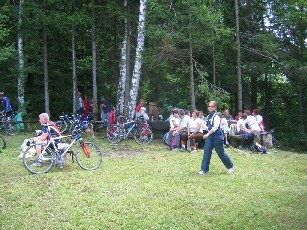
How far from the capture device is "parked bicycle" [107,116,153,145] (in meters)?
15.8

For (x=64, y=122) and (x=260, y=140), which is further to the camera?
(x=64, y=122)

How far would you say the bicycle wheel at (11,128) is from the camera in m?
17.1

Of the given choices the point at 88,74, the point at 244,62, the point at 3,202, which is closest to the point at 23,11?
the point at 88,74

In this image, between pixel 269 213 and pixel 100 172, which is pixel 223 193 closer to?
pixel 269 213

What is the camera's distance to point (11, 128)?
56.5 ft

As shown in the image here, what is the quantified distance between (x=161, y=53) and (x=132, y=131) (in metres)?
3.36

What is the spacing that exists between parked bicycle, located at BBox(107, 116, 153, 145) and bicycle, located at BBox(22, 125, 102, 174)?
536cm

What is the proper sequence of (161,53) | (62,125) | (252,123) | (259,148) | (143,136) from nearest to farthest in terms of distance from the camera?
(259,148) < (252,123) < (143,136) < (161,53) < (62,125)

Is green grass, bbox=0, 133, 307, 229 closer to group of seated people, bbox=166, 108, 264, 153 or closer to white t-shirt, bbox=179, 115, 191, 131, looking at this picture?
group of seated people, bbox=166, 108, 264, 153

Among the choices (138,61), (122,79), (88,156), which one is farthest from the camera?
(122,79)

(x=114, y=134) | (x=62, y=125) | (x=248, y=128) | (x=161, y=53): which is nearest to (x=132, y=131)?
(x=114, y=134)

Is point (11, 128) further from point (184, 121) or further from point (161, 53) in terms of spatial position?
point (184, 121)

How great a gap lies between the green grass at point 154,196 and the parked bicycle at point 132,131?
12.8 feet

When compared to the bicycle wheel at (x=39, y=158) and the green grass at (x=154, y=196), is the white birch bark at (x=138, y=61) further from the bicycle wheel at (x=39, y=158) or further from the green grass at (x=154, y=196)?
the bicycle wheel at (x=39, y=158)
